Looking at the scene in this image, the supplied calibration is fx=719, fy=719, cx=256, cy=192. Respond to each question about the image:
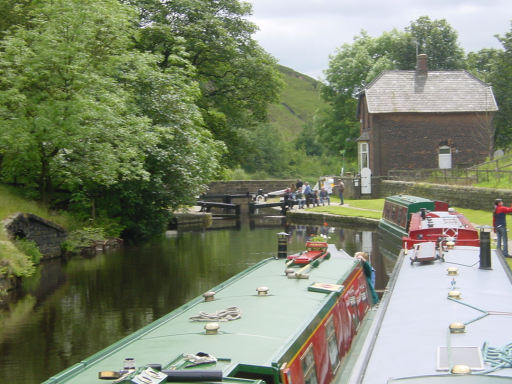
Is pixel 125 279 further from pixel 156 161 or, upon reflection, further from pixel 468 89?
pixel 468 89

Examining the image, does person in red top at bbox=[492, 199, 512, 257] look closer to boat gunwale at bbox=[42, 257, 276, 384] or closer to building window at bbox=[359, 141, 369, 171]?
boat gunwale at bbox=[42, 257, 276, 384]

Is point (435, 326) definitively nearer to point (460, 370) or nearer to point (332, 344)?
point (460, 370)

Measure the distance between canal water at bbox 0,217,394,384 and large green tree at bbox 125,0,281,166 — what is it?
8.85 metres

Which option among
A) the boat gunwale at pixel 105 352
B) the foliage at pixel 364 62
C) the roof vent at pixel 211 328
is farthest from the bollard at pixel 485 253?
the foliage at pixel 364 62

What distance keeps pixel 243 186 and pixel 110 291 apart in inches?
1254

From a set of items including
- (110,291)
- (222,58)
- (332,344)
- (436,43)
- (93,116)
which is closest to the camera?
(332,344)

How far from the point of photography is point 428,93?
43.3 metres

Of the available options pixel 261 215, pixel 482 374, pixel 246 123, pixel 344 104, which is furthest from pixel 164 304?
pixel 344 104

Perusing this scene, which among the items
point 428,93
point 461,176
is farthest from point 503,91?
point 461,176

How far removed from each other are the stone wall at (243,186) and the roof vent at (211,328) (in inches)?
1576

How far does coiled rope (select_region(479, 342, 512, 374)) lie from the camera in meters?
5.52

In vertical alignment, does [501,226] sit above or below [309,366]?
above

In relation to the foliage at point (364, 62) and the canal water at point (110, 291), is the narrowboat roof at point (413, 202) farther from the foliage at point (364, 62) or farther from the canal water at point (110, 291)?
the foliage at point (364, 62)

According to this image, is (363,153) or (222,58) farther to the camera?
(363,153)
